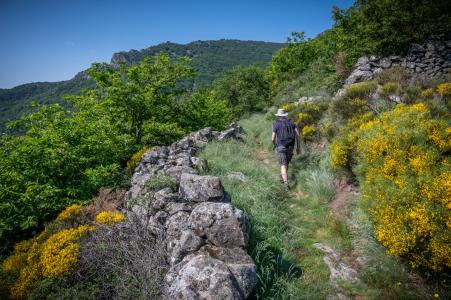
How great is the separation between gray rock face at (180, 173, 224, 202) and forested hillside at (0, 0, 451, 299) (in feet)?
0.37

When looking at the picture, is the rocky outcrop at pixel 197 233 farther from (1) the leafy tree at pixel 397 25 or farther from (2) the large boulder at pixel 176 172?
(1) the leafy tree at pixel 397 25

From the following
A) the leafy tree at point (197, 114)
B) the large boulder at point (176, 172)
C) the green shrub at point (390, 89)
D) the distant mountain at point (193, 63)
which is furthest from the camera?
the distant mountain at point (193, 63)

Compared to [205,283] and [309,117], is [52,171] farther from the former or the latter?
[309,117]

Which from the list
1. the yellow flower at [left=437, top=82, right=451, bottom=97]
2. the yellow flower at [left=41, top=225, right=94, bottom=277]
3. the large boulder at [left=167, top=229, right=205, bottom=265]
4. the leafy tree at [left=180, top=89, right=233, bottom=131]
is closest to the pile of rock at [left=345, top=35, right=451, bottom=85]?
the yellow flower at [left=437, top=82, right=451, bottom=97]

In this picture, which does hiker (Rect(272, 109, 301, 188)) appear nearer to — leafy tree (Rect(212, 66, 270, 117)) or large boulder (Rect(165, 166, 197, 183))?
large boulder (Rect(165, 166, 197, 183))

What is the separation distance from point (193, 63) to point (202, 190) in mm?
128590

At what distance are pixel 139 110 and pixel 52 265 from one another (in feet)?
31.4

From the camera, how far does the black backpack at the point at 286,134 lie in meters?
7.21

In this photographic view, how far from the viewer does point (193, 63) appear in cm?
12469

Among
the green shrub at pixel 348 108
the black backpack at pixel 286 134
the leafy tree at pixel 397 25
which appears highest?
the leafy tree at pixel 397 25

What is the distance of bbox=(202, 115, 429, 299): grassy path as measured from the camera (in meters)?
3.47

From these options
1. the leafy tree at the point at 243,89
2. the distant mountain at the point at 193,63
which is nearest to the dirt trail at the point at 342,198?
the leafy tree at the point at 243,89

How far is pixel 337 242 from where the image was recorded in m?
4.44

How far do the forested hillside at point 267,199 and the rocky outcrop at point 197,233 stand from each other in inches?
1.0
